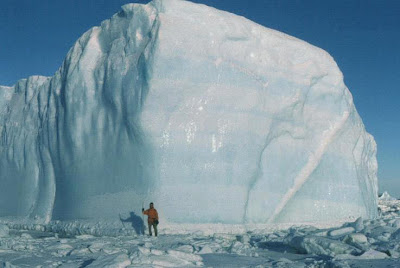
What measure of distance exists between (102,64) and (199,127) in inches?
134

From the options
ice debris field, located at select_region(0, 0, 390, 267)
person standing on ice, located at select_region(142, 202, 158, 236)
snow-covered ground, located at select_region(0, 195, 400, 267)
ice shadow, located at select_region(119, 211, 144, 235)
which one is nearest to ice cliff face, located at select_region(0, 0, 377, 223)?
ice debris field, located at select_region(0, 0, 390, 267)

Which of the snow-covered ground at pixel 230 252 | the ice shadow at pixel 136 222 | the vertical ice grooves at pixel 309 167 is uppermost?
the vertical ice grooves at pixel 309 167

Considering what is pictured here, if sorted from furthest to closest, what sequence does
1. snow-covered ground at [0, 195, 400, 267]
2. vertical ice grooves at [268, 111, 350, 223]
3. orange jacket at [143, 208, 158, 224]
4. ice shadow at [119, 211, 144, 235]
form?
vertical ice grooves at [268, 111, 350, 223] → ice shadow at [119, 211, 144, 235] → orange jacket at [143, 208, 158, 224] → snow-covered ground at [0, 195, 400, 267]

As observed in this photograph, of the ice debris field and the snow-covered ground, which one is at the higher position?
the ice debris field

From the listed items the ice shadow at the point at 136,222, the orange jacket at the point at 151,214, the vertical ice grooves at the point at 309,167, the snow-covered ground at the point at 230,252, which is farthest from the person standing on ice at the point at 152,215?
the vertical ice grooves at the point at 309,167

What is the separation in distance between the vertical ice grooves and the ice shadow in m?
3.46

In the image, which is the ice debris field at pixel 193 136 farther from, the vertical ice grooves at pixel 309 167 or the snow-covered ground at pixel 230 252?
the snow-covered ground at pixel 230 252

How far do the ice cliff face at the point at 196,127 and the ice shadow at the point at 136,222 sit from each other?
210 millimetres

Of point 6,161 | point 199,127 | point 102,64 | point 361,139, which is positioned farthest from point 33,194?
point 361,139

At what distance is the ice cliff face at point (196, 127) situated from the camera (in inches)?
390

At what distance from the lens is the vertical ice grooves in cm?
1113

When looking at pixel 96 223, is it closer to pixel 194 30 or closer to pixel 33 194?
pixel 33 194

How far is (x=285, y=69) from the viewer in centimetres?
1141

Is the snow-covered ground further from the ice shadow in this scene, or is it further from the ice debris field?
the ice shadow
